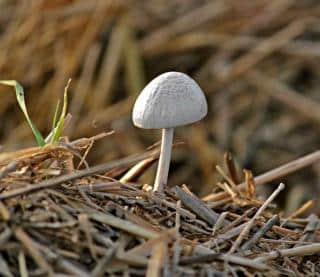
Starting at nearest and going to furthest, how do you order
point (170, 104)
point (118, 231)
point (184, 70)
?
point (118, 231) → point (170, 104) → point (184, 70)

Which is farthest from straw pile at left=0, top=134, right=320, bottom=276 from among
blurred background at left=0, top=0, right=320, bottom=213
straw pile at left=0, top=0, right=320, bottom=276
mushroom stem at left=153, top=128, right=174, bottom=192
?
blurred background at left=0, top=0, right=320, bottom=213

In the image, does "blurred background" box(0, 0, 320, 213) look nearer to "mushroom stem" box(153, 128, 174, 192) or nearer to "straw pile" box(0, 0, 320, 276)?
"straw pile" box(0, 0, 320, 276)

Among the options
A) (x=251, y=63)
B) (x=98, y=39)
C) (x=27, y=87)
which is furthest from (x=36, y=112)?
(x=251, y=63)

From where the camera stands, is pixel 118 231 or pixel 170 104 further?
pixel 170 104

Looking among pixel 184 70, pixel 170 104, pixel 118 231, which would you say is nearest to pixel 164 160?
pixel 170 104

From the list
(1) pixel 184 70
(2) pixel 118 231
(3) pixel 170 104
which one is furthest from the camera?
(1) pixel 184 70

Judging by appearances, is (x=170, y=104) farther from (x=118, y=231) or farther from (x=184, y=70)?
(x=184, y=70)

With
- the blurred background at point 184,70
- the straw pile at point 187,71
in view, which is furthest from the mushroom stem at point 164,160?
the blurred background at point 184,70

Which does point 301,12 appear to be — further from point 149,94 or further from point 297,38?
point 149,94
